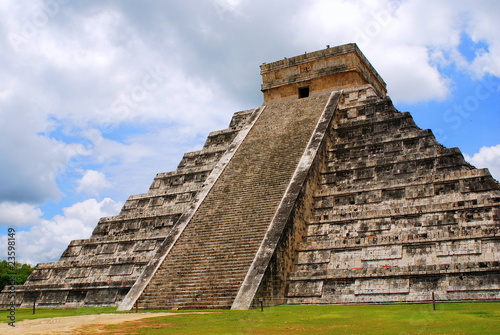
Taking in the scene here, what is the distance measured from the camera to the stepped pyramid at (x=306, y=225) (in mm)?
11461

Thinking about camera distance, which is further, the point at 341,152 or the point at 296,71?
the point at 296,71

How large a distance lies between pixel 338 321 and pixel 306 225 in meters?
5.60

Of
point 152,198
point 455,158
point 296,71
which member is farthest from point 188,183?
point 455,158

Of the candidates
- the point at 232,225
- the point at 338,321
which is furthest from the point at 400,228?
the point at 338,321

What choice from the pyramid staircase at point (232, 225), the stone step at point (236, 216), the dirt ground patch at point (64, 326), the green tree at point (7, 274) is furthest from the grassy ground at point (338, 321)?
the green tree at point (7, 274)

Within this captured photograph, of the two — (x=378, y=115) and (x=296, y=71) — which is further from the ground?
(x=296, y=71)

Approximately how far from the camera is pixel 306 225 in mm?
13859

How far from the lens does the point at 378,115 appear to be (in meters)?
17.3

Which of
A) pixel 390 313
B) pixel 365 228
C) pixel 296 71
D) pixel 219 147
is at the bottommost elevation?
pixel 390 313

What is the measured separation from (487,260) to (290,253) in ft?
14.7

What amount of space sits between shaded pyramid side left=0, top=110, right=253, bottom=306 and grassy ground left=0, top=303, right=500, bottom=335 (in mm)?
5416

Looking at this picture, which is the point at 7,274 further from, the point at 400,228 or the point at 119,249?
the point at 400,228

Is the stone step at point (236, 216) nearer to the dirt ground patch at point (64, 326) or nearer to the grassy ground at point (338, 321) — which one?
the grassy ground at point (338, 321)

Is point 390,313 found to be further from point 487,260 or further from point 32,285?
point 32,285
